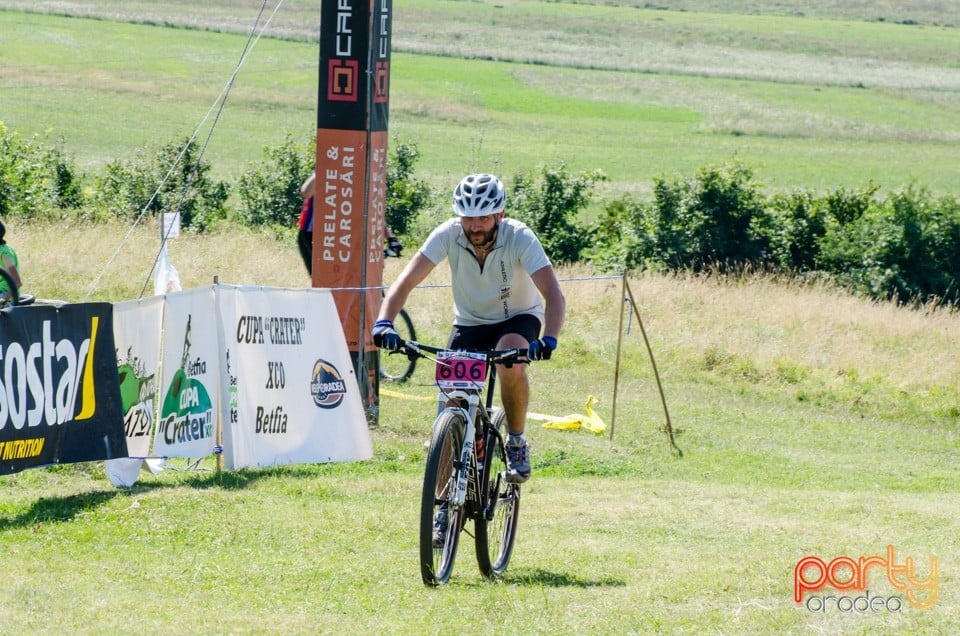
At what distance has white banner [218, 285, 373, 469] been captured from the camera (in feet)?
35.9

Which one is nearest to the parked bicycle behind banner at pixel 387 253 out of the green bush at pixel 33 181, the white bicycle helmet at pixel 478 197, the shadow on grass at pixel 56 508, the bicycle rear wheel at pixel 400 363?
the bicycle rear wheel at pixel 400 363

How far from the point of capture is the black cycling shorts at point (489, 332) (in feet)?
25.7

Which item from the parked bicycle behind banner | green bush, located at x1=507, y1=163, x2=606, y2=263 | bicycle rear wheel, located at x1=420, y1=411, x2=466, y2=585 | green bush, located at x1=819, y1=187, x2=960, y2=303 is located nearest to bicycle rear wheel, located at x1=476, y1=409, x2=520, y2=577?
bicycle rear wheel, located at x1=420, y1=411, x2=466, y2=585

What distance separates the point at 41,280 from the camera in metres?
20.2

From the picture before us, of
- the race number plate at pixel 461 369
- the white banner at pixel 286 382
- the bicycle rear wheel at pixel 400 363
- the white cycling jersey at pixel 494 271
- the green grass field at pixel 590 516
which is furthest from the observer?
the bicycle rear wheel at pixel 400 363

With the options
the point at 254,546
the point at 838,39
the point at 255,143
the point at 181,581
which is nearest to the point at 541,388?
the point at 254,546

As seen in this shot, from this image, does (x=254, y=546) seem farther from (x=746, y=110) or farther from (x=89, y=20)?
(x=89, y=20)

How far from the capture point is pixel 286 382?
11492 mm

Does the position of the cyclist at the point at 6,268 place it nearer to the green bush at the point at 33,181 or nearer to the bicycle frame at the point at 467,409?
the bicycle frame at the point at 467,409

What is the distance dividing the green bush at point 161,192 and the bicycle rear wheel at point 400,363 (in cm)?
1147

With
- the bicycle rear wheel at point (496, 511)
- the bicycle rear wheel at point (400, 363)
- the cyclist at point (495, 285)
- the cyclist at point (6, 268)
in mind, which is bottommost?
the bicycle rear wheel at point (400, 363)

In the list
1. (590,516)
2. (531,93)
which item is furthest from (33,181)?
(531,93)

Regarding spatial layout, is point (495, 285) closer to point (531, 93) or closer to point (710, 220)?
point (710, 220)

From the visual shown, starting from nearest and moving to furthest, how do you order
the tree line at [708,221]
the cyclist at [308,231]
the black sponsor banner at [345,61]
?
the black sponsor banner at [345,61]
the cyclist at [308,231]
the tree line at [708,221]
